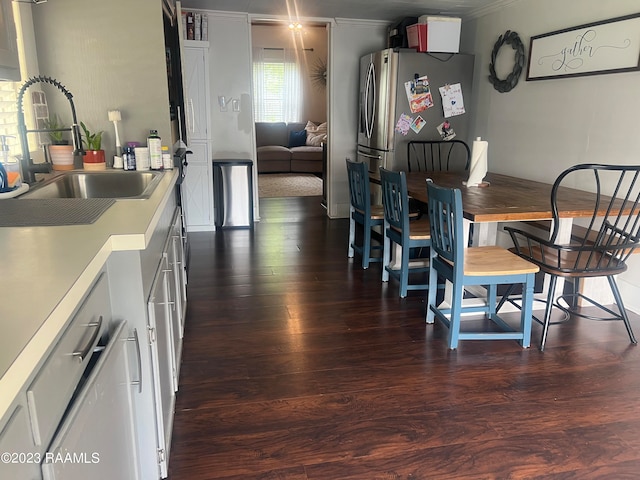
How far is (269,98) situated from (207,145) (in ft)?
17.2

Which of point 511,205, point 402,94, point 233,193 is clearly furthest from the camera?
point 233,193

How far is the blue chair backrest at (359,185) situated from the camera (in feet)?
11.7

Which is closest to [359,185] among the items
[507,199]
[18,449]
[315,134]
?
[507,199]

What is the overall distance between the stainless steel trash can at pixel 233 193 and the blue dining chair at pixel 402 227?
199 centimetres

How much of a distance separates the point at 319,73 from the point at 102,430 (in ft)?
30.9

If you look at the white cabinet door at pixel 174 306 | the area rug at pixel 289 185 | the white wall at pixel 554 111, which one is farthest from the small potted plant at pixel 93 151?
the area rug at pixel 289 185

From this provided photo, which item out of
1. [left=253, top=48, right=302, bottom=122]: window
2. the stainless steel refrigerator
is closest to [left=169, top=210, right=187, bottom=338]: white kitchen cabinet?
the stainless steel refrigerator

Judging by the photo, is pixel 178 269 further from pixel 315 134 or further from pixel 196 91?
pixel 315 134

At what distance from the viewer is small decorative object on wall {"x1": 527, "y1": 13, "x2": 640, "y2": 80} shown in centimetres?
290

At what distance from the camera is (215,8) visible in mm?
4641

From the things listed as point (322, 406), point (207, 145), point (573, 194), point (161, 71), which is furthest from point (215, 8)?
point (322, 406)

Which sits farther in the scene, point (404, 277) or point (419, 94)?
point (419, 94)

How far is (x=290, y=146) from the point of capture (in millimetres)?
9469

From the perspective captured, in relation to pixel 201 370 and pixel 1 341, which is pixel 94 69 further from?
pixel 1 341
